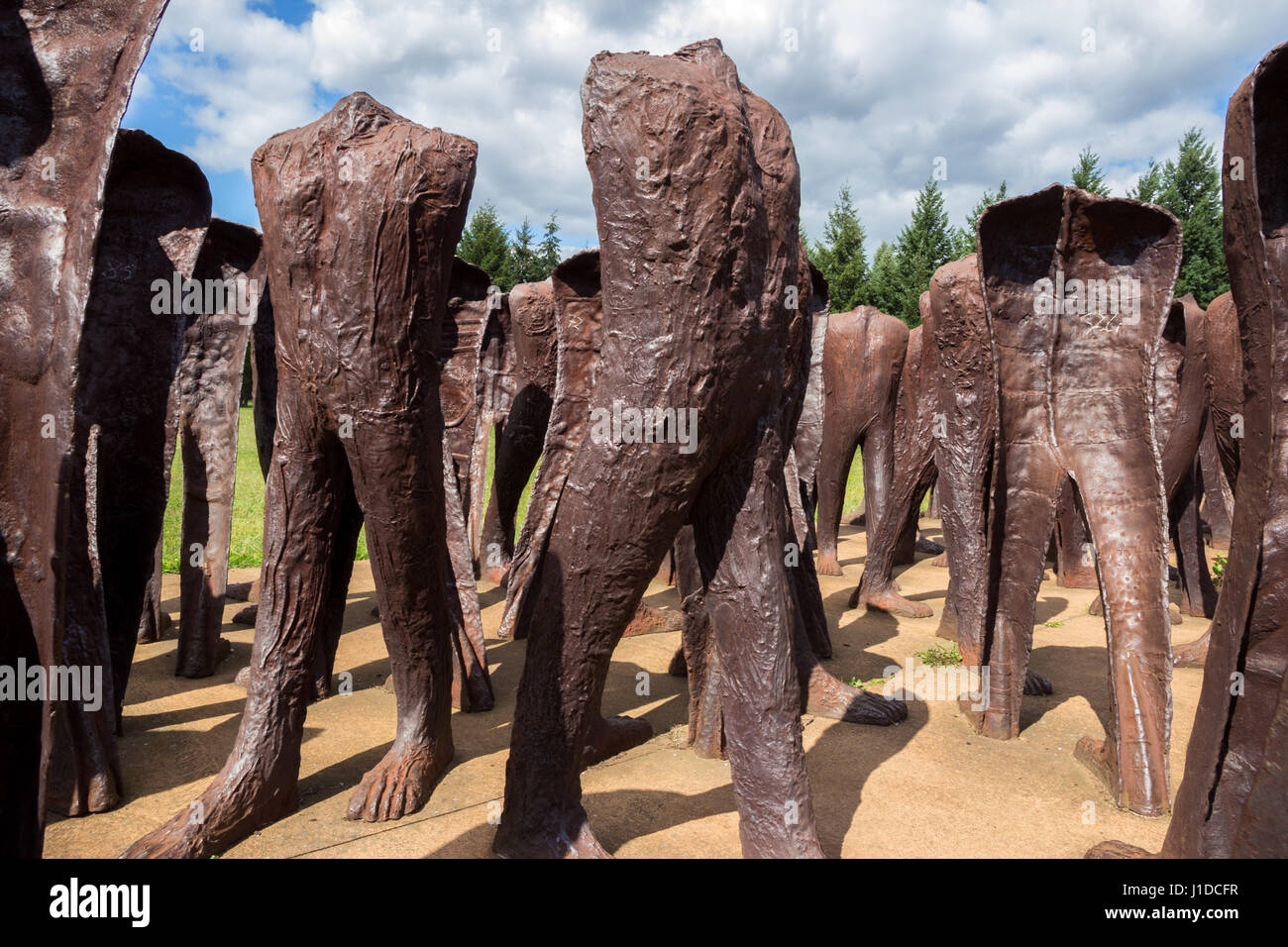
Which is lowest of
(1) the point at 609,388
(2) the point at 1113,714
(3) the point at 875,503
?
(2) the point at 1113,714

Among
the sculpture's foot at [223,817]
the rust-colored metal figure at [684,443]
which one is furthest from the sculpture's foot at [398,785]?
the rust-colored metal figure at [684,443]

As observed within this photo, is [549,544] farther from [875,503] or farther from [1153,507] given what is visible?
[875,503]

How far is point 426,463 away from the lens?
9.41 feet

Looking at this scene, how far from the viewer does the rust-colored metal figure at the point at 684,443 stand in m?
2.22

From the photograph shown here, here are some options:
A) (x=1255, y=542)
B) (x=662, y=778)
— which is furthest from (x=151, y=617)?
(x=1255, y=542)

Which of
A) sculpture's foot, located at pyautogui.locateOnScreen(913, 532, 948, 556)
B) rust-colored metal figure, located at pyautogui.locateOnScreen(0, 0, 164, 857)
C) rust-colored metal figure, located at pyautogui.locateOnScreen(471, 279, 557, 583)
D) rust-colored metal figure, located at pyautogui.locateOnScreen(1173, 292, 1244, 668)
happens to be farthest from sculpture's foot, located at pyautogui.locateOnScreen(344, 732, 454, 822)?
sculpture's foot, located at pyautogui.locateOnScreen(913, 532, 948, 556)

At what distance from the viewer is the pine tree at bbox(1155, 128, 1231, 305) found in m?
21.6

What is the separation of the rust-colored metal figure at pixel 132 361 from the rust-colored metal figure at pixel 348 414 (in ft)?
3.25

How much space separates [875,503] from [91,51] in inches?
251

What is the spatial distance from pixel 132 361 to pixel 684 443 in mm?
2622

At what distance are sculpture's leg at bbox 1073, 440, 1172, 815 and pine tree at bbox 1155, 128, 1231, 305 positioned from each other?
72.1 feet

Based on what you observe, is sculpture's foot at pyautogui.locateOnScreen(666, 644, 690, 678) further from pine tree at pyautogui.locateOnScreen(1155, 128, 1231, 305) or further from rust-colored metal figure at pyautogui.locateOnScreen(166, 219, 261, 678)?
pine tree at pyautogui.locateOnScreen(1155, 128, 1231, 305)

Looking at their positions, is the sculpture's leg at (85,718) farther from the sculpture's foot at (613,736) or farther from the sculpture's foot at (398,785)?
the sculpture's foot at (613,736)

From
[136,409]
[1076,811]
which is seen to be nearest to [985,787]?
[1076,811]
